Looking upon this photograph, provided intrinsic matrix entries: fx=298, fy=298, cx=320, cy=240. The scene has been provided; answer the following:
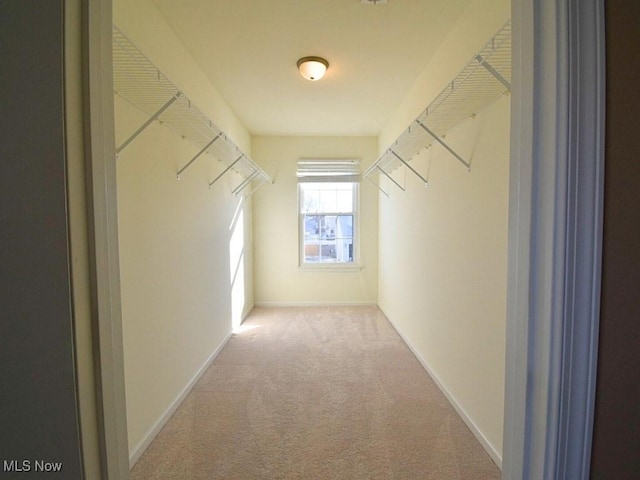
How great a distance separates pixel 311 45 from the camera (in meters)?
2.11

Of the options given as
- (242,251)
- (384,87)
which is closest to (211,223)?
(242,251)

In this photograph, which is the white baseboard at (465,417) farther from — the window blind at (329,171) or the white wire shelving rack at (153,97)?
the window blind at (329,171)

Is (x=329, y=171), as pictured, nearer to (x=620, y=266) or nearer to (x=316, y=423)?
(x=316, y=423)

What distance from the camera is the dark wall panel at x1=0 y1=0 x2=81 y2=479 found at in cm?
47

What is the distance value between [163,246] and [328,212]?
2.94 metres

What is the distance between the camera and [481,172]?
5.29 feet

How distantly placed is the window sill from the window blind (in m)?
1.28

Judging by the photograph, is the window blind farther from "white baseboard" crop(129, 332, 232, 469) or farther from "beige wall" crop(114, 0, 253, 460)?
"white baseboard" crop(129, 332, 232, 469)

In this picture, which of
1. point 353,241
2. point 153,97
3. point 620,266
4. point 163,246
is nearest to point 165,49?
point 153,97

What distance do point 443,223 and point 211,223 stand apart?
6.40ft

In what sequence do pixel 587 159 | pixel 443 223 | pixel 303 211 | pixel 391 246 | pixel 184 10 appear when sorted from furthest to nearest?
pixel 303 211, pixel 391 246, pixel 443 223, pixel 184 10, pixel 587 159

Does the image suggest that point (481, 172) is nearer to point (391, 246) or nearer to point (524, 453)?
point (524, 453)

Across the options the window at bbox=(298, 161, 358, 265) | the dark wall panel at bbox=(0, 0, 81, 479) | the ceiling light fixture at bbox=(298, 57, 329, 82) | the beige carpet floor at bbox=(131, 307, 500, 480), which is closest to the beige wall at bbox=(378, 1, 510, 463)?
the beige carpet floor at bbox=(131, 307, 500, 480)

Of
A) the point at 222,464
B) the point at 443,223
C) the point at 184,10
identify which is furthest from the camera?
the point at 443,223
